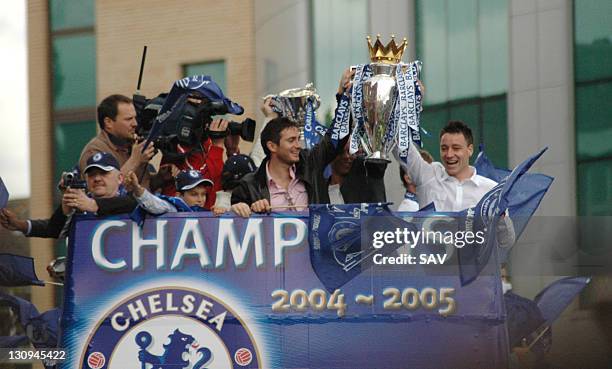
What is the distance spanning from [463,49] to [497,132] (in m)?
1.06

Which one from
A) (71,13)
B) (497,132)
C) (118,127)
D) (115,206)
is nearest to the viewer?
(115,206)

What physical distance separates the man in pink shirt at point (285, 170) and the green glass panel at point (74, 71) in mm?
10252

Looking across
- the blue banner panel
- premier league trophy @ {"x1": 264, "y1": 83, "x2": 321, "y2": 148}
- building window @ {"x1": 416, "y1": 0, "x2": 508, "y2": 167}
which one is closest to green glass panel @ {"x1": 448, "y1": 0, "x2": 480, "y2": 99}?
building window @ {"x1": 416, "y1": 0, "x2": 508, "y2": 167}

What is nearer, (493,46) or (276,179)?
(276,179)

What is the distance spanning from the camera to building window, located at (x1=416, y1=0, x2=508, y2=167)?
1445 centimetres

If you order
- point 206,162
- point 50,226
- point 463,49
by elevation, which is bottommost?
point 50,226

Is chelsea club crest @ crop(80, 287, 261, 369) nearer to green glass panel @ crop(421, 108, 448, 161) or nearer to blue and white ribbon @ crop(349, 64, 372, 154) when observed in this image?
blue and white ribbon @ crop(349, 64, 372, 154)

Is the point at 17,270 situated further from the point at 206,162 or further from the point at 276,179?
the point at 276,179

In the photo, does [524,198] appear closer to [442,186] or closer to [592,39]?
[442,186]

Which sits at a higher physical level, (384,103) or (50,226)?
(384,103)

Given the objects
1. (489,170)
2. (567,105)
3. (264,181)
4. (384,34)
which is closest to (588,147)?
(567,105)

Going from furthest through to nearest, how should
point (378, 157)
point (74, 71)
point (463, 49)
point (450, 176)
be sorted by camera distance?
1. point (74, 71)
2. point (463, 49)
3. point (450, 176)
4. point (378, 157)

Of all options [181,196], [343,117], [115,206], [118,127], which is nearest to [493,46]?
[118,127]

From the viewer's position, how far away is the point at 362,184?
811 centimetres
